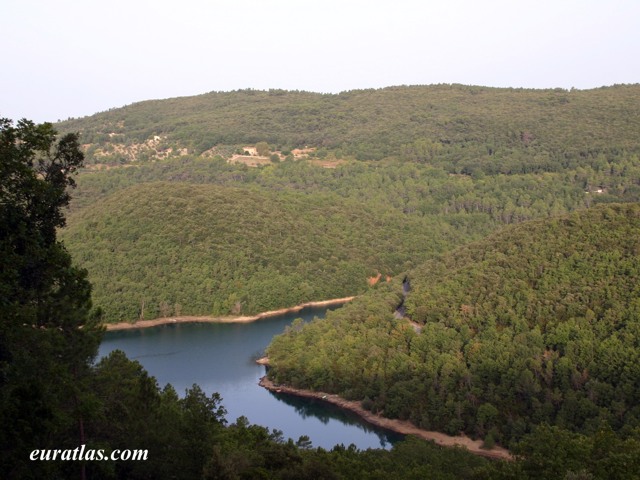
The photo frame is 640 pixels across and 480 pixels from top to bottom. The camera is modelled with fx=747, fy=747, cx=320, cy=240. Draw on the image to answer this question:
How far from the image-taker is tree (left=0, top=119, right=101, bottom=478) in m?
14.4

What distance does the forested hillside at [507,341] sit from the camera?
3716 centimetres

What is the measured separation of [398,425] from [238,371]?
50.6 feet

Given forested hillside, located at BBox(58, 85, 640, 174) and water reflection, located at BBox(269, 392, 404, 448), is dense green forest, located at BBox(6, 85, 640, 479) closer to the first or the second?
forested hillside, located at BBox(58, 85, 640, 174)

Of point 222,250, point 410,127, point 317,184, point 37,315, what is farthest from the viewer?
point 410,127

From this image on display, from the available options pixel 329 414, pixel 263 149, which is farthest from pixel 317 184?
pixel 329 414

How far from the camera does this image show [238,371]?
2034 inches

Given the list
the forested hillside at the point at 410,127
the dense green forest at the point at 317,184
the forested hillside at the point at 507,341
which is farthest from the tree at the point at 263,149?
the forested hillside at the point at 507,341

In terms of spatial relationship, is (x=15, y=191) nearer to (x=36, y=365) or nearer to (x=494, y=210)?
(x=36, y=365)

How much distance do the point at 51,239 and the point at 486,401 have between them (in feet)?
87.1

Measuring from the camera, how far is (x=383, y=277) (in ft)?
264

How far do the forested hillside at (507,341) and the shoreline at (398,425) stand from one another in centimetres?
45

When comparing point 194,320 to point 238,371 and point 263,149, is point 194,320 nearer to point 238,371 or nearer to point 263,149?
point 238,371

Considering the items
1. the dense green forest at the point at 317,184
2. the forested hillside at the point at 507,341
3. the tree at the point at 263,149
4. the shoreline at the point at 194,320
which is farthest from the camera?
the tree at the point at 263,149

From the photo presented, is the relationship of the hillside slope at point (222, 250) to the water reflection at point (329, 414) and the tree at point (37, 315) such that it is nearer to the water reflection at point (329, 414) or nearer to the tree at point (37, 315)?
the water reflection at point (329, 414)
